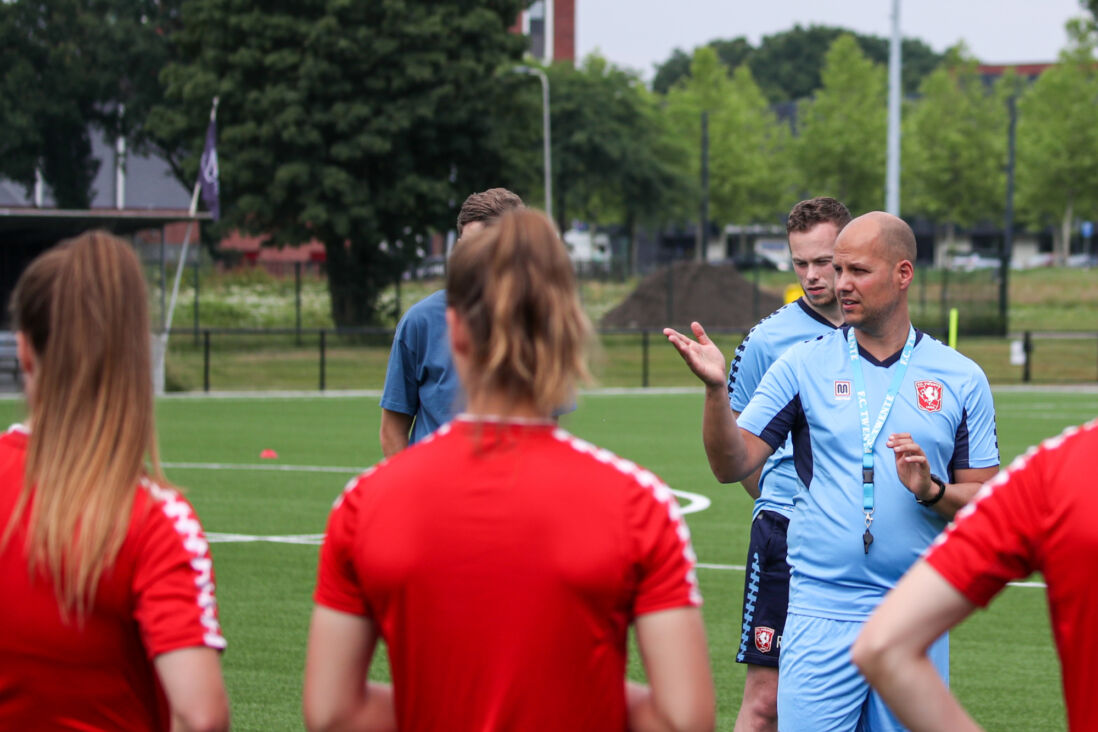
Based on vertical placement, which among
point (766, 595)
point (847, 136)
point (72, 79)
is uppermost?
point (847, 136)

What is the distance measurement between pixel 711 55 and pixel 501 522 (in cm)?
7104

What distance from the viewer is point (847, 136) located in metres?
64.0

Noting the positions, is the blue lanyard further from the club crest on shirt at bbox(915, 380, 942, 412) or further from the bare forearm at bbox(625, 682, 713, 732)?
the bare forearm at bbox(625, 682, 713, 732)

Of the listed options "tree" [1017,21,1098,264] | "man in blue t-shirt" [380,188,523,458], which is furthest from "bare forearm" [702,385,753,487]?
"tree" [1017,21,1098,264]

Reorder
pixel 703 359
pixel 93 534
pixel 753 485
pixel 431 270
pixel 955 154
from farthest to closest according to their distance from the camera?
1. pixel 955 154
2. pixel 431 270
3. pixel 753 485
4. pixel 703 359
5. pixel 93 534

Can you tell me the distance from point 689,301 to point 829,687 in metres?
40.9

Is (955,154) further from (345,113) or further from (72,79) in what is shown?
(72,79)

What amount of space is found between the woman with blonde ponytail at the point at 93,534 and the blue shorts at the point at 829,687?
247 centimetres

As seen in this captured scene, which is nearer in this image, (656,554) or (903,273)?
(656,554)

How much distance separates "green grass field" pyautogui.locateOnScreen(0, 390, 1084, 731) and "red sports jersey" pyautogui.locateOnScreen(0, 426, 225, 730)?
163 inches

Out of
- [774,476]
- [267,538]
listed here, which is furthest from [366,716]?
[267,538]

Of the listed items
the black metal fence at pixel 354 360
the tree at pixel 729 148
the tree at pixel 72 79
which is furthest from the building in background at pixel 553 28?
the black metal fence at pixel 354 360

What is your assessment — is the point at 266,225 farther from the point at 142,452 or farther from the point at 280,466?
the point at 142,452

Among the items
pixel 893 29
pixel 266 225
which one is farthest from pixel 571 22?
pixel 893 29
